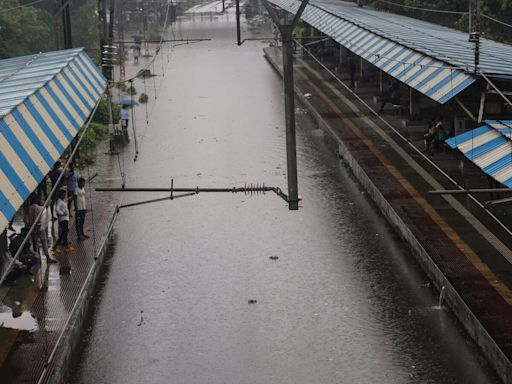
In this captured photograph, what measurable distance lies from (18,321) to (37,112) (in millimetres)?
3630

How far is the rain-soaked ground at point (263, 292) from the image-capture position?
1497 centimetres

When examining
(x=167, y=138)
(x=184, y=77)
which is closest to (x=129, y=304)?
(x=167, y=138)

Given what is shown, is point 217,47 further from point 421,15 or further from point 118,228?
point 118,228

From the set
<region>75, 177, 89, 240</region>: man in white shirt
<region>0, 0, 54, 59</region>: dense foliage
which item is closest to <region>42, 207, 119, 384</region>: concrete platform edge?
<region>75, 177, 89, 240</region>: man in white shirt

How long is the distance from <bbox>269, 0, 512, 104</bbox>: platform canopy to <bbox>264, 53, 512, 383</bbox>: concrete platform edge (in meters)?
2.55

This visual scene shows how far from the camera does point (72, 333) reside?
15.4 meters

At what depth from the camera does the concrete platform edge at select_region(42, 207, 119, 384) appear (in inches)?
543

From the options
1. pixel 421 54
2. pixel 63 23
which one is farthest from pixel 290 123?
pixel 63 23

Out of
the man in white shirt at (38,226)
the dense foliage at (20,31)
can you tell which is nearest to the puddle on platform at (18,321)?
the man in white shirt at (38,226)

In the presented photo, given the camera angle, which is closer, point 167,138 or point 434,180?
point 434,180

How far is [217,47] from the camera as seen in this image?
6300cm

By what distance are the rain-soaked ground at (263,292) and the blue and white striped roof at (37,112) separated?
2.97 metres

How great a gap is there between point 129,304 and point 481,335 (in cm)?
624

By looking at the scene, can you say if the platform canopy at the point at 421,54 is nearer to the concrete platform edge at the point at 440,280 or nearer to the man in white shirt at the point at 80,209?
the concrete platform edge at the point at 440,280
